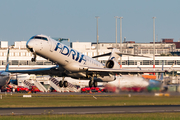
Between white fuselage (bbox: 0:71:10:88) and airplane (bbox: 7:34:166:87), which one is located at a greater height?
airplane (bbox: 7:34:166:87)

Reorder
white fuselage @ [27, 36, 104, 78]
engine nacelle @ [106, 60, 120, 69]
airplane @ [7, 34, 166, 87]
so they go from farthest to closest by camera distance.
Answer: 1. engine nacelle @ [106, 60, 120, 69]
2. airplane @ [7, 34, 166, 87]
3. white fuselage @ [27, 36, 104, 78]

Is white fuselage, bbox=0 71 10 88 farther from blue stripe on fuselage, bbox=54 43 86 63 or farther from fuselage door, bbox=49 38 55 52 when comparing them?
fuselage door, bbox=49 38 55 52

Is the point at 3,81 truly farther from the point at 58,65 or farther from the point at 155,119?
the point at 155,119

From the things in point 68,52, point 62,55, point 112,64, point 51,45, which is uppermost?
point 51,45

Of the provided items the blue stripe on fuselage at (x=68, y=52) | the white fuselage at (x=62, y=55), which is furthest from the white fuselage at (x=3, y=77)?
the blue stripe on fuselage at (x=68, y=52)

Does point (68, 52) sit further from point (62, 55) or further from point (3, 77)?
point (3, 77)

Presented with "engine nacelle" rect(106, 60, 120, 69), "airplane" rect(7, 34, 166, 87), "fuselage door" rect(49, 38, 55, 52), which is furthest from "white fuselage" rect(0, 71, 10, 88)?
"fuselage door" rect(49, 38, 55, 52)

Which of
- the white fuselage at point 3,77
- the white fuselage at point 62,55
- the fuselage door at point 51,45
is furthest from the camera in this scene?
the white fuselage at point 3,77

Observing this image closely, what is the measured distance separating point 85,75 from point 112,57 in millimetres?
10307

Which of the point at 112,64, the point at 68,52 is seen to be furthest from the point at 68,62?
the point at 112,64

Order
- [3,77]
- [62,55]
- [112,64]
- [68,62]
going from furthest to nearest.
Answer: [3,77]
[112,64]
[68,62]
[62,55]

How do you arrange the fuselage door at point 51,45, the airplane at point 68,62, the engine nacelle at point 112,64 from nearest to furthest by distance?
the airplane at point 68,62
the fuselage door at point 51,45
the engine nacelle at point 112,64

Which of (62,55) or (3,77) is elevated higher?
(62,55)

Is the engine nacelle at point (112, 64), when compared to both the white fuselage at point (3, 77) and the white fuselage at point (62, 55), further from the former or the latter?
the white fuselage at point (3, 77)
